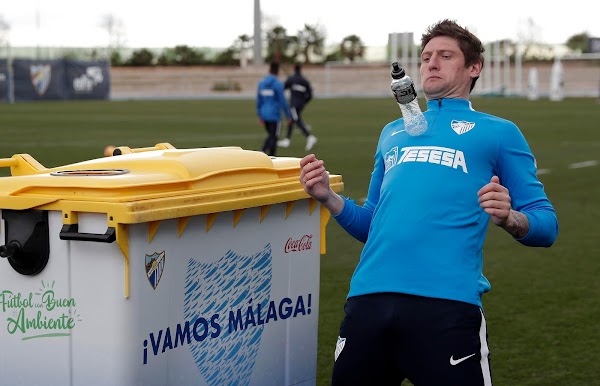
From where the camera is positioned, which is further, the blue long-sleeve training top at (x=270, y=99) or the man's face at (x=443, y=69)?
the blue long-sleeve training top at (x=270, y=99)

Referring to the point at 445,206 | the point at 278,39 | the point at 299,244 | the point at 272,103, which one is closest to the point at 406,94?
the point at 445,206

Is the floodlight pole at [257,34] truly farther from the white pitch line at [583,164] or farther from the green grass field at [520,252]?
the white pitch line at [583,164]

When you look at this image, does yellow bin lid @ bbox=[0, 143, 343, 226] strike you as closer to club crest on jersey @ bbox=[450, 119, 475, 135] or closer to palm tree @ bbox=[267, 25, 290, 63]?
club crest on jersey @ bbox=[450, 119, 475, 135]

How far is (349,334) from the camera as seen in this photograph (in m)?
3.61

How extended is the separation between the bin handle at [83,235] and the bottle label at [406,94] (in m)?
1.07

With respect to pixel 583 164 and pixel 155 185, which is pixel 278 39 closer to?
pixel 583 164

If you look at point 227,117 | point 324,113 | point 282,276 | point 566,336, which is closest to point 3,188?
point 282,276

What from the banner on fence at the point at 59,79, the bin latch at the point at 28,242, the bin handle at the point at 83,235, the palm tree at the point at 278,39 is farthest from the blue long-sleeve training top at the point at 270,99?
the palm tree at the point at 278,39

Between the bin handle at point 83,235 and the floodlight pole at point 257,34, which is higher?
the floodlight pole at point 257,34

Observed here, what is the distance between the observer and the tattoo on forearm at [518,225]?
11.2 ft

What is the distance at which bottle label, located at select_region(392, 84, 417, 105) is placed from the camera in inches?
140

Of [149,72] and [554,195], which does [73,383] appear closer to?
[554,195]

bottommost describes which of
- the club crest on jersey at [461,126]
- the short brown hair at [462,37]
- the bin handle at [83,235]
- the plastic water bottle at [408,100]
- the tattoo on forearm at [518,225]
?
the bin handle at [83,235]

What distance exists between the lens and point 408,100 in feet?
11.8
